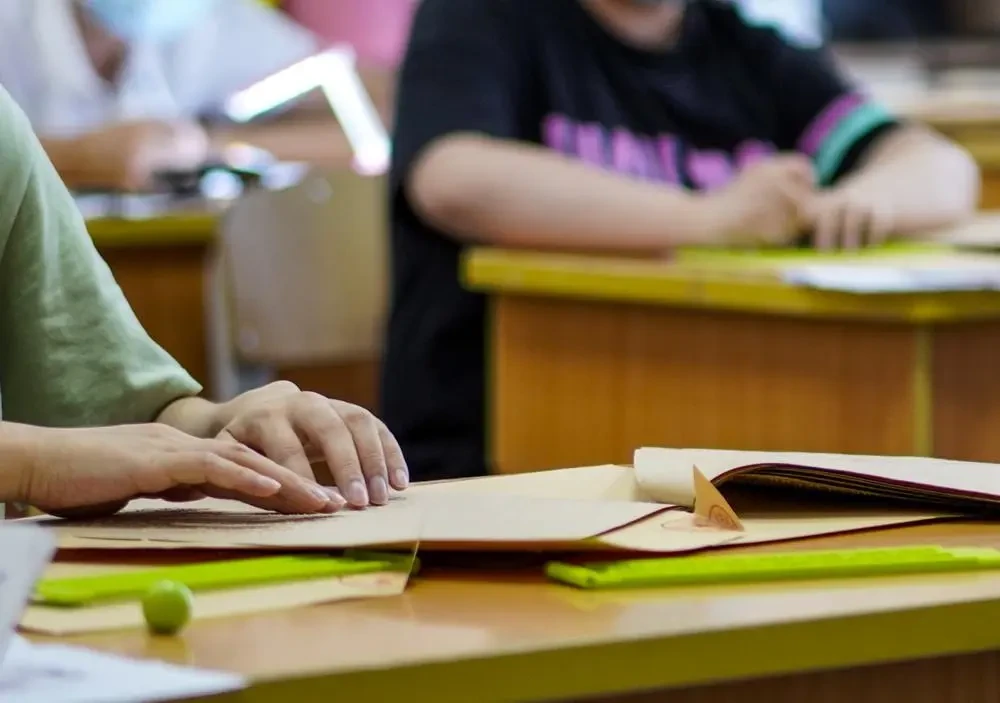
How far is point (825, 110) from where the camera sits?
227cm

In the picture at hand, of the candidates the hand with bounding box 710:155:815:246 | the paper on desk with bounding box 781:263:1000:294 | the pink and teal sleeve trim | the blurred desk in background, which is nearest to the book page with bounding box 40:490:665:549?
the paper on desk with bounding box 781:263:1000:294

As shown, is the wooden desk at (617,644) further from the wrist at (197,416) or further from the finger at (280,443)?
the wrist at (197,416)

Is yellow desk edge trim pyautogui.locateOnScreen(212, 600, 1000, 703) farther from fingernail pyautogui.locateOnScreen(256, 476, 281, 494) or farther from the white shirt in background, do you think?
the white shirt in background

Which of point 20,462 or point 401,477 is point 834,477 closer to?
point 401,477

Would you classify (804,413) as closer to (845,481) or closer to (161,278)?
(845,481)

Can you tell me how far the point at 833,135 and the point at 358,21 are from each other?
2636 mm

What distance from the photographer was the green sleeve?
1.05 m

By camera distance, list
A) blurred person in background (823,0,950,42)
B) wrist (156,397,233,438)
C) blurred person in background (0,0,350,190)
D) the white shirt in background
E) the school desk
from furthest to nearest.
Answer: blurred person in background (823,0,950,42)
the school desk
the white shirt in background
blurred person in background (0,0,350,190)
wrist (156,397,233,438)

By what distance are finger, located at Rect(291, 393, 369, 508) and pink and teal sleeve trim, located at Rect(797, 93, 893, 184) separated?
149 centimetres

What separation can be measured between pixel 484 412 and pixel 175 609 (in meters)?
1.43

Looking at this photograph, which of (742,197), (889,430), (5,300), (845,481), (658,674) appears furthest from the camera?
(742,197)

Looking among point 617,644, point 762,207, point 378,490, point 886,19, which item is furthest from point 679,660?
point 886,19

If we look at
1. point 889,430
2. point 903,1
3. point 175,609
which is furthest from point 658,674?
point 903,1

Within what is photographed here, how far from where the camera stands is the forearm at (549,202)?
1885mm
